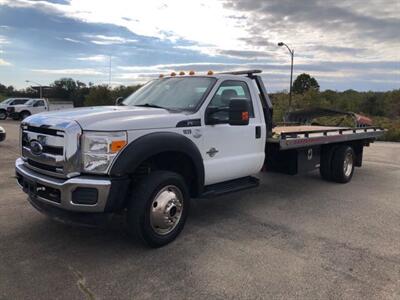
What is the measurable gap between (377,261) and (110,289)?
2713 mm

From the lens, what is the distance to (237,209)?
20.0 feet

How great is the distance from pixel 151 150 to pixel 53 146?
1.00 m

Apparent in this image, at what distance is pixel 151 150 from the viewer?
4199 mm

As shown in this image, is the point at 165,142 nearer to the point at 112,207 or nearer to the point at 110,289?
the point at 112,207

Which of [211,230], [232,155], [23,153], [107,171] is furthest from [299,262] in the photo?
[23,153]

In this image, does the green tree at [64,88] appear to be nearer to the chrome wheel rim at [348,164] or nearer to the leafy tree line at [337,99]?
the leafy tree line at [337,99]

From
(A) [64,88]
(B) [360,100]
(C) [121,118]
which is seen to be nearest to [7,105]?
(C) [121,118]

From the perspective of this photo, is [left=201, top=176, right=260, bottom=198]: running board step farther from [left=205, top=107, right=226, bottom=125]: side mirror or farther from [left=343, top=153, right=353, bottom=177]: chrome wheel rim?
[left=343, top=153, right=353, bottom=177]: chrome wheel rim

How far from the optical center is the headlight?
3971mm

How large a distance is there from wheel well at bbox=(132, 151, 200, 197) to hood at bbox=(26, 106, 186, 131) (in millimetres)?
382

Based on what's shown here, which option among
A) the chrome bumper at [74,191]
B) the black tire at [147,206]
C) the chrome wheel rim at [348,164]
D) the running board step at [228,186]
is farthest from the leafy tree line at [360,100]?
the chrome bumper at [74,191]

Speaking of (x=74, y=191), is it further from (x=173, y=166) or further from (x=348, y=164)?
(x=348, y=164)

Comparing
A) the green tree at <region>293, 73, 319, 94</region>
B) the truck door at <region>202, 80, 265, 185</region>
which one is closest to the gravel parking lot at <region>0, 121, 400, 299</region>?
the truck door at <region>202, 80, 265, 185</region>

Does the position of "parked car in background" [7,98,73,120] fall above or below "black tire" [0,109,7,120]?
above
